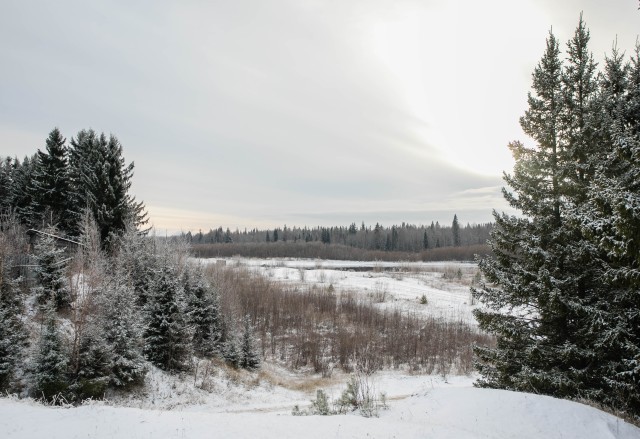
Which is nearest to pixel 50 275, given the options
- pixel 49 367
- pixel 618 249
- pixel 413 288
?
pixel 49 367

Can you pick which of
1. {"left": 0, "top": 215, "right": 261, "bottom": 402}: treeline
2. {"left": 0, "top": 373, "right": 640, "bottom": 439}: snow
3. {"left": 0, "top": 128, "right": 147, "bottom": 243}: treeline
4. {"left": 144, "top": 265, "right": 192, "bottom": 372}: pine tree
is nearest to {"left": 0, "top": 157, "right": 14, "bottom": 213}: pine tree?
{"left": 0, "top": 128, "right": 147, "bottom": 243}: treeline

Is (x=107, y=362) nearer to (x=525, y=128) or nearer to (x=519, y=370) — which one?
(x=519, y=370)

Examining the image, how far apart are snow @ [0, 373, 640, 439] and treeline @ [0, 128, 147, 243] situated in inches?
706

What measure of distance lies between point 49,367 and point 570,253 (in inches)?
751

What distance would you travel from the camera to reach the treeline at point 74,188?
91.2 ft

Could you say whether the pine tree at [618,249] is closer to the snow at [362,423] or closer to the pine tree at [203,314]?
the snow at [362,423]

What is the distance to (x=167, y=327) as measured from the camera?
19.7 metres

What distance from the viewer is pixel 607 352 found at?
9.72 metres

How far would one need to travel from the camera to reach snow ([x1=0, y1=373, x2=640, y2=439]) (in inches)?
308

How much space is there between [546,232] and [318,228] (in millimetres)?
181780

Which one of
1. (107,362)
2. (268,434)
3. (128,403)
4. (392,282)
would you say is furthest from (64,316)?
(392,282)

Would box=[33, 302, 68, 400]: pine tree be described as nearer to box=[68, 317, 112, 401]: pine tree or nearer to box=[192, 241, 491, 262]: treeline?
box=[68, 317, 112, 401]: pine tree

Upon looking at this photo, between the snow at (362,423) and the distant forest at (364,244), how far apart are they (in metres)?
96.6

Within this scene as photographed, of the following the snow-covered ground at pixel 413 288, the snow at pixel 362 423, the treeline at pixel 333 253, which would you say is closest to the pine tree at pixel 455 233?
the treeline at pixel 333 253
